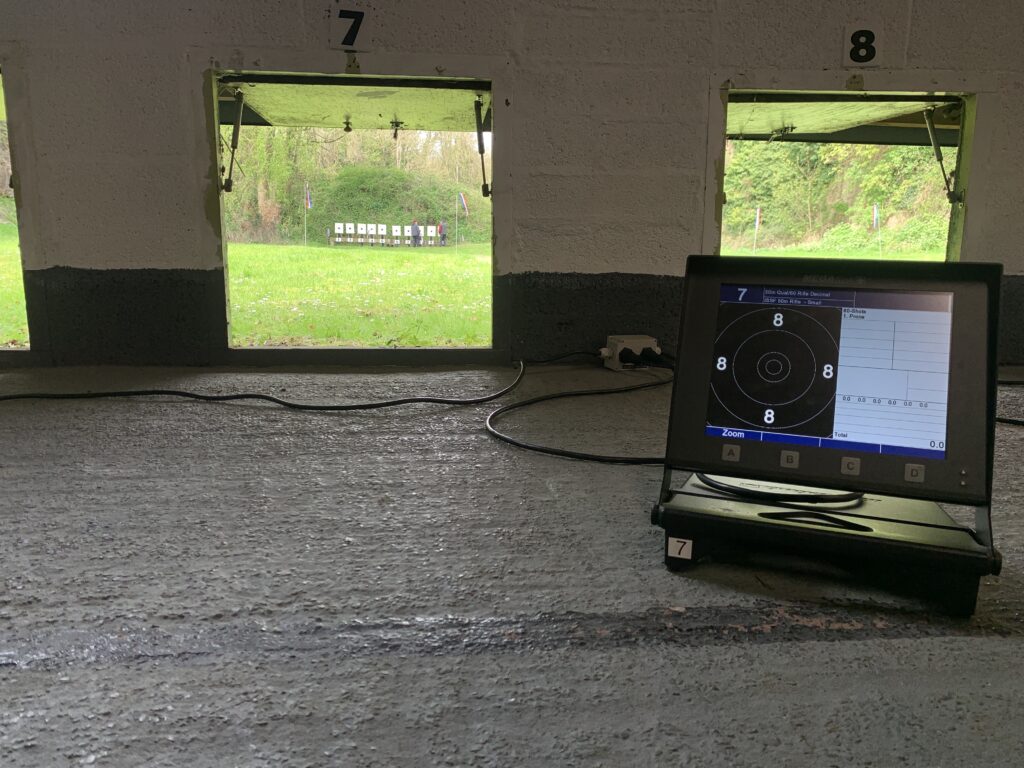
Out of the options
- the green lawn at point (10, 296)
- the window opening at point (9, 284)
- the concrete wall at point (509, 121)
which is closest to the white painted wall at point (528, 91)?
the concrete wall at point (509, 121)

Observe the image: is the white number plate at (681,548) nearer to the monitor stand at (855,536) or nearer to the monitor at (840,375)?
the monitor stand at (855,536)

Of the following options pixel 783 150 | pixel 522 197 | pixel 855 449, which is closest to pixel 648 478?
pixel 855 449

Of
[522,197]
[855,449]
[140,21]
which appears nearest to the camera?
[855,449]

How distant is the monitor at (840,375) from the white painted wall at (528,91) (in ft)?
6.78

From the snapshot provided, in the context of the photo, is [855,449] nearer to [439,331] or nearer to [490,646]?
[490,646]

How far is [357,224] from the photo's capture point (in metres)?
6.09

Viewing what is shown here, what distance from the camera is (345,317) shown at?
16.9 feet

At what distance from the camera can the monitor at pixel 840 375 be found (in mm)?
1107

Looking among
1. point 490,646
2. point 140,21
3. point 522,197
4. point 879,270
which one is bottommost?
point 490,646

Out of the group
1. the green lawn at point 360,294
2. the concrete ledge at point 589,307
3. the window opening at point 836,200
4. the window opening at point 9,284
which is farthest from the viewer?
the window opening at point 836,200

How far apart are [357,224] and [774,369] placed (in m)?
5.36

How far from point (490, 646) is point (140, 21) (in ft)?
10.1

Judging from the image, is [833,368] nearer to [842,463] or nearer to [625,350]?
[842,463]

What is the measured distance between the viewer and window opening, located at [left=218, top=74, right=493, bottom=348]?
13.4ft
